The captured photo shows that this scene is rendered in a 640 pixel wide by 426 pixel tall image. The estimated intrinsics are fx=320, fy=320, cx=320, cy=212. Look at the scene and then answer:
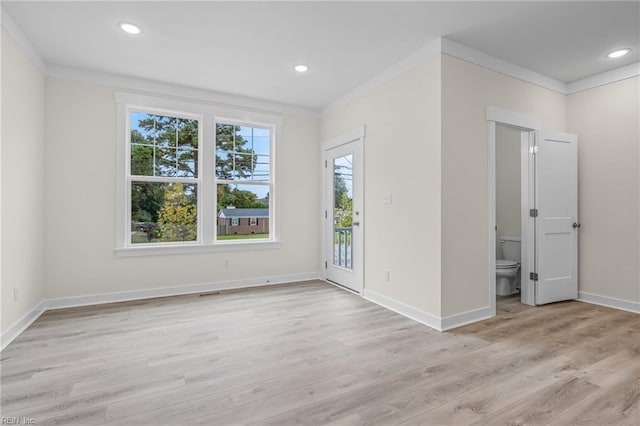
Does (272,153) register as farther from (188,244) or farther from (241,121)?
(188,244)

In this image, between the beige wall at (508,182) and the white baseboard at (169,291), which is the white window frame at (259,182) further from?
the beige wall at (508,182)

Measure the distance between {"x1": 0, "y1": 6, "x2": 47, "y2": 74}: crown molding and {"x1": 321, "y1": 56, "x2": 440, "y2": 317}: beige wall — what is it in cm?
341

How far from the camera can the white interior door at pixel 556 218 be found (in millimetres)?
3676

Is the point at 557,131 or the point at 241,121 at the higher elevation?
the point at 241,121

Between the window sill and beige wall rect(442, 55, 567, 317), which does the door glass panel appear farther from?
beige wall rect(442, 55, 567, 317)

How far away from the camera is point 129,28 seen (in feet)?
9.16

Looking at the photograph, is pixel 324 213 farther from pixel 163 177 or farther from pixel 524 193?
pixel 524 193

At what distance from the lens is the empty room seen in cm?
204

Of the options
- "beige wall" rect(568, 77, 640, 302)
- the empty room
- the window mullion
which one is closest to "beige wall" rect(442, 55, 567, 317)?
the empty room

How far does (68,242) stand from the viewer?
3602 millimetres

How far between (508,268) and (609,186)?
1420mm

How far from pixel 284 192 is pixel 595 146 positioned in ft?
13.0

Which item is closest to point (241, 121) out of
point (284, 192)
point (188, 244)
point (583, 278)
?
point (284, 192)

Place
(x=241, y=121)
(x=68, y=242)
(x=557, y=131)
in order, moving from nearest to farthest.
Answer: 1. (x=68, y=242)
2. (x=557, y=131)
3. (x=241, y=121)
